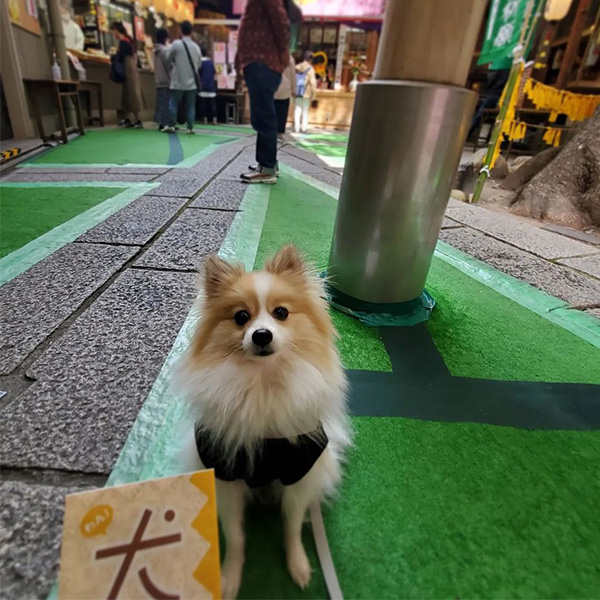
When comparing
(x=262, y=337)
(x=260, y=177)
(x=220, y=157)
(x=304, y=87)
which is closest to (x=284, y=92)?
(x=220, y=157)

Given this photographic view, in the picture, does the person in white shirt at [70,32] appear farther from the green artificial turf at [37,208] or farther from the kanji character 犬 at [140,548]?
the kanji character 犬 at [140,548]

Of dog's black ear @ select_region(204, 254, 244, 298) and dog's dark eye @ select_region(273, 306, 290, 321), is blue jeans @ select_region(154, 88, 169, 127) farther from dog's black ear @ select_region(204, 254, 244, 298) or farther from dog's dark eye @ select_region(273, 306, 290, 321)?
dog's dark eye @ select_region(273, 306, 290, 321)

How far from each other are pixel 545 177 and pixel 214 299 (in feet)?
16.5

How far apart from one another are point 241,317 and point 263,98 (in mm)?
3505

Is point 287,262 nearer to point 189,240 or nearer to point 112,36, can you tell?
point 189,240

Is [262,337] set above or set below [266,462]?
above

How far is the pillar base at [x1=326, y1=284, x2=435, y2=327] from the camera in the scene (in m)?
2.08

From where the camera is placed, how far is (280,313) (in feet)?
3.57

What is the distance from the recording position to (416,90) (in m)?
1.69

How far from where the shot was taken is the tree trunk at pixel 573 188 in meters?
4.26

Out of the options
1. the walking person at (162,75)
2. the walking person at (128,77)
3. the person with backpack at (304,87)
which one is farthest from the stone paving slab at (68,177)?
the person with backpack at (304,87)

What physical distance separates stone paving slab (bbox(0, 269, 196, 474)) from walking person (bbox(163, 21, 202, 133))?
7.72 metres

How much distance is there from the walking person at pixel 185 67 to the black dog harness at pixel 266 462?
8923 millimetres

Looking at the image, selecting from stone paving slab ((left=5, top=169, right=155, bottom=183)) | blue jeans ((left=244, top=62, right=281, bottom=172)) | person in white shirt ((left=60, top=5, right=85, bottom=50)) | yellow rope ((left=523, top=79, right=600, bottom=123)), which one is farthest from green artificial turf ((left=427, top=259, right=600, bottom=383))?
person in white shirt ((left=60, top=5, right=85, bottom=50))
